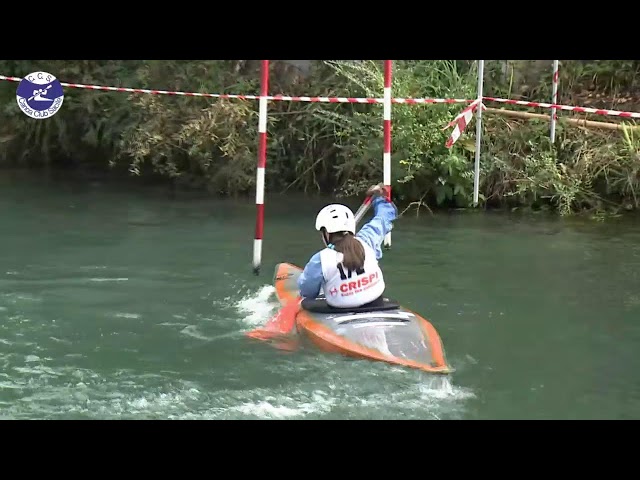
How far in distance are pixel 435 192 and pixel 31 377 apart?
24.5ft

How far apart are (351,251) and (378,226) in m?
0.91

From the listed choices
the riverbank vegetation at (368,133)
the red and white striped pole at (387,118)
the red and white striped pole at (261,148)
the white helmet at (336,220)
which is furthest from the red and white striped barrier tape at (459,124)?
the white helmet at (336,220)

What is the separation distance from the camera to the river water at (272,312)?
536 centimetres

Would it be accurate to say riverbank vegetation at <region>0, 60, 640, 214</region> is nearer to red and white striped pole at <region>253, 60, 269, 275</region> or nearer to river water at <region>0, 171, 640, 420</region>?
river water at <region>0, 171, 640, 420</region>

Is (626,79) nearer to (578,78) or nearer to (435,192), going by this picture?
(578,78)

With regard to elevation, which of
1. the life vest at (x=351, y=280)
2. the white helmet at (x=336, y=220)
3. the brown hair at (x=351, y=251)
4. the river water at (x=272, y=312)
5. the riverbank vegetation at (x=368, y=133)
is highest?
the riverbank vegetation at (x=368, y=133)

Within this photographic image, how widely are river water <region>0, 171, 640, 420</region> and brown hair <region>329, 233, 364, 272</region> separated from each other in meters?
0.64

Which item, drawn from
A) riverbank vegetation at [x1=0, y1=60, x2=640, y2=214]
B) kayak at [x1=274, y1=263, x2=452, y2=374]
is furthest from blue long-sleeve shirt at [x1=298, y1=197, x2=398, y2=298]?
riverbank vegetation at [x1=0, y1=60, x2=640, y2=214]

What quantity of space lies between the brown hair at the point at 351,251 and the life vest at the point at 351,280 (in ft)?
0.13

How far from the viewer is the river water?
17.6ft

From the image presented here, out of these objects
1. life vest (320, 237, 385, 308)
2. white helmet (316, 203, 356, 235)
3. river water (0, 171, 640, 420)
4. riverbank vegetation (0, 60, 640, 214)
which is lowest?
river water (0, 171, 640, 420)

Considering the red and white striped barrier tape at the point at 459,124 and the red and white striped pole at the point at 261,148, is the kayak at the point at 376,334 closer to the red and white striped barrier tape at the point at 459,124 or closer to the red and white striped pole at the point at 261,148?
the red and white striped pole at the point at 261,148

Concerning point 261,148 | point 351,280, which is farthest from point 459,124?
point 351,280

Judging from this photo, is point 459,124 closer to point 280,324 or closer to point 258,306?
point 258,306
